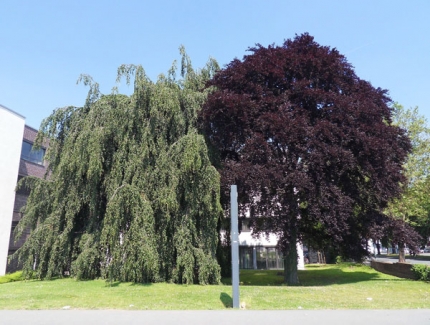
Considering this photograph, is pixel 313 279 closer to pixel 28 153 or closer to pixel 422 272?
pixel 422 272

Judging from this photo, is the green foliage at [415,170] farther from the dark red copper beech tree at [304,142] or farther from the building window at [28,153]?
the building window at [28,153]

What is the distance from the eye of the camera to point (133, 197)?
1448 centimetres

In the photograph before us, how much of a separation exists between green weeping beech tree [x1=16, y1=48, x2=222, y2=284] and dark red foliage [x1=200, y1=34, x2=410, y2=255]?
176cm

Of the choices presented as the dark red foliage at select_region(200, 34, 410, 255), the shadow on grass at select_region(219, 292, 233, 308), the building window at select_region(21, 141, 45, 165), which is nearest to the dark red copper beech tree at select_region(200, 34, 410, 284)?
the dark red foliage at select_region(200, 34, 410, 255)

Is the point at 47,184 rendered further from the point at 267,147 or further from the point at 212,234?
the point at 267,147

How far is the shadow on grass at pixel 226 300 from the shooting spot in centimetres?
912

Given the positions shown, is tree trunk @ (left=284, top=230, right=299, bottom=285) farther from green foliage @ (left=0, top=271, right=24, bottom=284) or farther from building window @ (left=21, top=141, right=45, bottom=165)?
building window @ (left=21, top=141, right=45, bottom=165)

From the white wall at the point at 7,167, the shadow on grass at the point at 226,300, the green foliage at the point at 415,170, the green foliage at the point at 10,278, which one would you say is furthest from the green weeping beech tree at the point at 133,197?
the green foliage at the point at 415,170

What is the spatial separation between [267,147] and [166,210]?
5.41 metres

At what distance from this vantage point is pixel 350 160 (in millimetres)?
14398

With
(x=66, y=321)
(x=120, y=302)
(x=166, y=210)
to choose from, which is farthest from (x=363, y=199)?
(x=66, y=321)

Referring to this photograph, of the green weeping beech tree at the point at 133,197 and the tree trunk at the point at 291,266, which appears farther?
the tree trunk at the point at 291,266

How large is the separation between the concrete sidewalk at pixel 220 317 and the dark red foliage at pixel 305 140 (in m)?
6.67

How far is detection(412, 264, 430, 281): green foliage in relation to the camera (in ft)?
53.4
